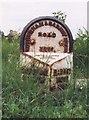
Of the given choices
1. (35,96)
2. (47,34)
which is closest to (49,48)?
(47,34)

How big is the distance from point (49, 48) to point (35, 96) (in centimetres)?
78

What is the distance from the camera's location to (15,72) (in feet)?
18.2

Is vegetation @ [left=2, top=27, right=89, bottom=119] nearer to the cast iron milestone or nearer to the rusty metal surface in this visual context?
the cast iron milestone

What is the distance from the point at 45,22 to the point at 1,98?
48.7 inches

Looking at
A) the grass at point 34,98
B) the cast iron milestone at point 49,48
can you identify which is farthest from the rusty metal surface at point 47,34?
the grass at point 34,98

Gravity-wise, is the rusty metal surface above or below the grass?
above

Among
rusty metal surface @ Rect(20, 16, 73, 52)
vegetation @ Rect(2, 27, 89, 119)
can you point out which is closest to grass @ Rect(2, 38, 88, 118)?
vegetation @ Rect(2, 27, 89, 119)

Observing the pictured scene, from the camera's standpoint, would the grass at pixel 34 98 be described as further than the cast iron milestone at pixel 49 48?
No

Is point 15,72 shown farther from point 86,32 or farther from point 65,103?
point 86,32

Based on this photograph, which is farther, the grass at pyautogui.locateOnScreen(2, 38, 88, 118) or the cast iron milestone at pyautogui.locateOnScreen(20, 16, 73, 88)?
the cast iron milestone at pyautogui.locateOnScreen(20, 16, 73, 88)

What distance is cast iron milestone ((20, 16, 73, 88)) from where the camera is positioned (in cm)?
561

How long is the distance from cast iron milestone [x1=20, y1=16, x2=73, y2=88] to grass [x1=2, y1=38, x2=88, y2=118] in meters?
0.17

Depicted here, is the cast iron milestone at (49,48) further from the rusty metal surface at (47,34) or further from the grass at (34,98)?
the grass at (34,98)

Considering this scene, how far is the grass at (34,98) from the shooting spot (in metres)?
4.90
